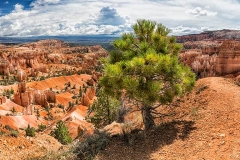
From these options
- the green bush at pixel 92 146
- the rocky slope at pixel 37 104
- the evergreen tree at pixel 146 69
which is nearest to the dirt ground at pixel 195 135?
the green bush at pixel 92 146

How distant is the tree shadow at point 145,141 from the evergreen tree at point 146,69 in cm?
67

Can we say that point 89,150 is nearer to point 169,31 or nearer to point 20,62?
point 169,31

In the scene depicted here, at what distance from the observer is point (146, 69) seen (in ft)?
28.8

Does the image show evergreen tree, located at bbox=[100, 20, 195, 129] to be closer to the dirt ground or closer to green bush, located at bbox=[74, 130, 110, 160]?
the dirt ground

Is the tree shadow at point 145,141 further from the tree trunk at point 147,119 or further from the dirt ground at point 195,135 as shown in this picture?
the tree trunk at point 147,119

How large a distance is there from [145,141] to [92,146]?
210cm

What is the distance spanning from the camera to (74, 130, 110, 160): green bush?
984cm

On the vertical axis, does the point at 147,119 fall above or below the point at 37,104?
above

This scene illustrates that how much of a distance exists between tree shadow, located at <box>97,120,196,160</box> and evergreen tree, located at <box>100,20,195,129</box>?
670 millimetres

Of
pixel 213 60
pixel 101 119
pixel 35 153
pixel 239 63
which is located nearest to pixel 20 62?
pixel 213 60

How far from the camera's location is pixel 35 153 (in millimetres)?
11773

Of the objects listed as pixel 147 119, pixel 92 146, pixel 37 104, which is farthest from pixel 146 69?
pixel 37 104

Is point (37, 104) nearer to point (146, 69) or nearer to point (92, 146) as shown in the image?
point (92, 146)

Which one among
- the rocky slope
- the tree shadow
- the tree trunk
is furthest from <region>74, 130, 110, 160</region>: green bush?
the rocky slope
